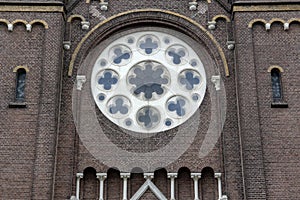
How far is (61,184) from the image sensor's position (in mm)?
17828

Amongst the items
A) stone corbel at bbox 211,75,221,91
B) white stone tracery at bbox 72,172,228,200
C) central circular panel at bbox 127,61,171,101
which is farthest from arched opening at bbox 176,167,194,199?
stone corbel at bbox 211,75,221,91

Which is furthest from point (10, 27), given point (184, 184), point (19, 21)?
point (184, 184)

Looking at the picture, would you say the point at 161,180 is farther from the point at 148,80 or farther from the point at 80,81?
the point at 80,81

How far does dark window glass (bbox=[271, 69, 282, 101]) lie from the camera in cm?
1881

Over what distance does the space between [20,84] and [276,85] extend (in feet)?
27.3

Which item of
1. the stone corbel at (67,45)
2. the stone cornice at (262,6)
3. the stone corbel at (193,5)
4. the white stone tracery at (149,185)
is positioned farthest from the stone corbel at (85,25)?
the white stone tracery at (149,185)

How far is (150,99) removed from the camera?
19.5 meters

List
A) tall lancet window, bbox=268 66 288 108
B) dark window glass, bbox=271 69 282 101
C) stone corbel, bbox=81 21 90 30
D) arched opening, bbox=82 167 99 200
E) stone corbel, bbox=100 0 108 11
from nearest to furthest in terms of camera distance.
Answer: arched opening, bbox=82 167 99 200, tall lancet window, bbox=268 66 288 108, dark window glass, bbox=271 69 282 101, stone corbel, bbox=81 21 90 30, stone corbel, bbox=100 0 108 11

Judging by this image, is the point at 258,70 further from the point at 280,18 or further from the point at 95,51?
the point at 95,51

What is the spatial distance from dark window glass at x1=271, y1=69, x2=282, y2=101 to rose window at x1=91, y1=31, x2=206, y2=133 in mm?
2287

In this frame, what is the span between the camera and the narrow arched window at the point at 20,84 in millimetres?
18750

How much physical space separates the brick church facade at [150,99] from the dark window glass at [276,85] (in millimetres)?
33

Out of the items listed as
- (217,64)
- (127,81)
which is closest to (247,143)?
(217,64)

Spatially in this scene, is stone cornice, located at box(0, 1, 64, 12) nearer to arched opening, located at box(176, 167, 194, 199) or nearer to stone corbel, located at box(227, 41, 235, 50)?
stone corbel, located at box(227, 41, 235, 50)
